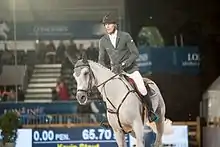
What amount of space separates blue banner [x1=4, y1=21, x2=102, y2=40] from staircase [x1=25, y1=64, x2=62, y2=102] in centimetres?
76

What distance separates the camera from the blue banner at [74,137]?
44.2 feet

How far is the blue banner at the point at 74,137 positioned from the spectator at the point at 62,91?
5.29 feet

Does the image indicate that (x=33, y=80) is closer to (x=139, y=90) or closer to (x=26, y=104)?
(x=26, y=104)

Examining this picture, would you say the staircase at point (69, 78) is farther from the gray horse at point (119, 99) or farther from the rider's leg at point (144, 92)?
the gray horse at point (119, 99)

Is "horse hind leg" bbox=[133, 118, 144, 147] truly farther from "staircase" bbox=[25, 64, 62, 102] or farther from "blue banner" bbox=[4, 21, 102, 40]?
"blue banner" bbox=[4, 21, 102, 40]

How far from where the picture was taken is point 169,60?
51.2 feet

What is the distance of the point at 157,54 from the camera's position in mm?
15656

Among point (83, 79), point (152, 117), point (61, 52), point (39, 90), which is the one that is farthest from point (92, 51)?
point (83, 79)

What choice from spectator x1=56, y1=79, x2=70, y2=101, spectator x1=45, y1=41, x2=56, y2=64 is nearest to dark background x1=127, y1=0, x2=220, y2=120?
spectator x1=45, y1=41, x2=56, y2=64

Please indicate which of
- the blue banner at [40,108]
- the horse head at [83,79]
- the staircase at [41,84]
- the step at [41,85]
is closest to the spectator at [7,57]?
the staircase at [41,84]

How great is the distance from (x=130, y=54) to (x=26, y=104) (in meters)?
7.08

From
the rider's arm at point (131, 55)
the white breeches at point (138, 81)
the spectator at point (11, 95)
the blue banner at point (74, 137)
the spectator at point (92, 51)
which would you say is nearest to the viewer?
the rider's arm at point (131, 55)

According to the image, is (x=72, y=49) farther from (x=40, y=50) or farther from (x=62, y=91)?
(x=62, y=91)

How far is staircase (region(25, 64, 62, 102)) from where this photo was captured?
15.6 metres
